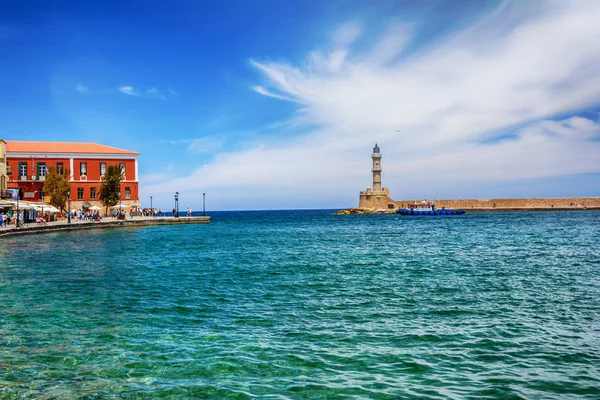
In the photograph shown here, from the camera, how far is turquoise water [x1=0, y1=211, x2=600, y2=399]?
6926 millimetres

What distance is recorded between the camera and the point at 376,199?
123 metres

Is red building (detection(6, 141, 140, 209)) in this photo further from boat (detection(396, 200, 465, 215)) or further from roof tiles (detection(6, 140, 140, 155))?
boat (detection(396, 200, 465, 215))

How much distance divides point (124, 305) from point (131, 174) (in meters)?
54.1

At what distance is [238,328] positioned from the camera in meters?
10.1

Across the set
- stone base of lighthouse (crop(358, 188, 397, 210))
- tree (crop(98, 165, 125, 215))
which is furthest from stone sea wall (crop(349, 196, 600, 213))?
tree (crop(98, 165, 125, 215))

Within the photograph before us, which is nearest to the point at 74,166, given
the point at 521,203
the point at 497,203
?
the point at 497,203

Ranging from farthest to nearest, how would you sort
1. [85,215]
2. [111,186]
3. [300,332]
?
[85,215], [111,186], [300,332]

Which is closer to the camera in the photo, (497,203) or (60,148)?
(60,148)

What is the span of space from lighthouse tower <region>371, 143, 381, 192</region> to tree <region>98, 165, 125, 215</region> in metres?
70.5

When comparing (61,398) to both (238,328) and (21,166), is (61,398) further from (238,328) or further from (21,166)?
(21,166)

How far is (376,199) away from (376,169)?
9850 mm

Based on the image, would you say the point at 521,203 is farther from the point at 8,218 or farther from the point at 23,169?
the point at 8,218

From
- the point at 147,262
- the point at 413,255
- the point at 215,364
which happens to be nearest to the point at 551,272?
the point at 413,255

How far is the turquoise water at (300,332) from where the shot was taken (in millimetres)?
6926
